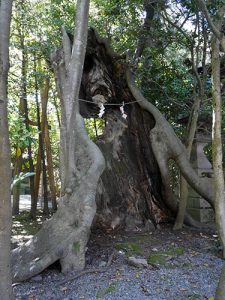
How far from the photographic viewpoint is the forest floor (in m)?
3.88

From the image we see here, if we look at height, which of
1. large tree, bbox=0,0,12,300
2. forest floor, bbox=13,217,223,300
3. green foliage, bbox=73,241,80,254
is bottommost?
forest floor, bbox=13,217,223,300

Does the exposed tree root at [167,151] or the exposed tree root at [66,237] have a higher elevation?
the exposed tree root at [167,151]

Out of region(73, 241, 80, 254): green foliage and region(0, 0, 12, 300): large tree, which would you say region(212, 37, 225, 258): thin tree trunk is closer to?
region(73, 241, 80, 254): green foliage

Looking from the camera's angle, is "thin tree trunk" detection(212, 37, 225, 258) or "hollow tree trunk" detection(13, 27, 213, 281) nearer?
Answer: "thin tree trunk" detection(212, 37, 225, 258)

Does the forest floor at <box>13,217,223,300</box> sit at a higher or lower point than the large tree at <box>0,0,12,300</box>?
lower

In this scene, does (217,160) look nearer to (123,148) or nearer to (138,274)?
(138,274)

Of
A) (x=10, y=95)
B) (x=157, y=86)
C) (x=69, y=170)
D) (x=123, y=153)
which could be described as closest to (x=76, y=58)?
(x=69, y=170)

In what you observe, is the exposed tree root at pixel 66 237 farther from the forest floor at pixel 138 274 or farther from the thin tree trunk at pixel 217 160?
the thin tree trunk at pixel 217 160

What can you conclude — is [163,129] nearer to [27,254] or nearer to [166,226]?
[166,226]

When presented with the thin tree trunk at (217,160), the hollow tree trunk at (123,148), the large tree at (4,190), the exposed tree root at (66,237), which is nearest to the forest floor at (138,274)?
the exposed tree root at (66,237)

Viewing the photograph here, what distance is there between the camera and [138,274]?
4297 millimetres

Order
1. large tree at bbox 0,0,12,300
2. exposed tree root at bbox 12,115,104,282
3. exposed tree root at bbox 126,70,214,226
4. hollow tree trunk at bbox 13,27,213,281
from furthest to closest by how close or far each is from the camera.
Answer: exposed tree root at bbox 126,70,214,226, hollow tree trunk at bbox 13,27,213,281, exposed tree root at bbox 12,115,104,282, large tree at bbox 0,0,12,300

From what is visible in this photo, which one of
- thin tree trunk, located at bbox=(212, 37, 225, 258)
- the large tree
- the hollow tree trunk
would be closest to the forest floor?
thin tree trunk, located at bbox=(212, 37, 225, 258)

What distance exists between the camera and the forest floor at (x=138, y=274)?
153 inches
